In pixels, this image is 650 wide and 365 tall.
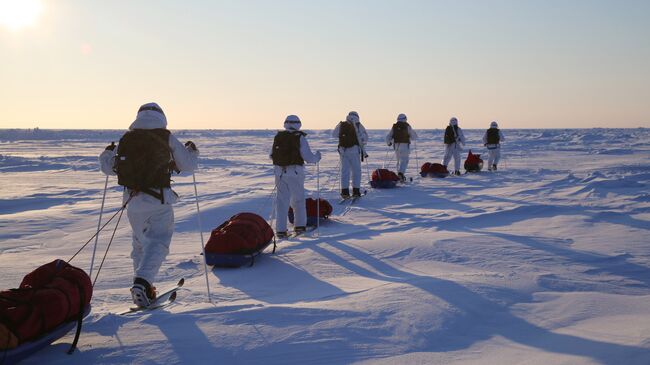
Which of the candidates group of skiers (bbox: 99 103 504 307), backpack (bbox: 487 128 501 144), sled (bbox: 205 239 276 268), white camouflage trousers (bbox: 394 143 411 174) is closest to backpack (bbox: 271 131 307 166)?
sled (bbox: 205 239 276 268)

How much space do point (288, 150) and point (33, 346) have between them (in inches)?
209

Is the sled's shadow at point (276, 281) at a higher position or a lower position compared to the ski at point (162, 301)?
lower

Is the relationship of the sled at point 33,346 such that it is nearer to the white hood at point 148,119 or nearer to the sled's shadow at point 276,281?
the sled's shadow at point 276,281

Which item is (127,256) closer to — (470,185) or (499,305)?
(499,305)

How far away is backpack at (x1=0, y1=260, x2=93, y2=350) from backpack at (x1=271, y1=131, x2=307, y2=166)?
4.58m

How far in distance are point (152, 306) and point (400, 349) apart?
2.35 m

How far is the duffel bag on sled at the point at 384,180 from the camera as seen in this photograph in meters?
13.9

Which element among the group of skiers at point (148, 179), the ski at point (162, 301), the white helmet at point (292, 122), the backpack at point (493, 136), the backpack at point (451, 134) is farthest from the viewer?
the backpack at point (493, 136)

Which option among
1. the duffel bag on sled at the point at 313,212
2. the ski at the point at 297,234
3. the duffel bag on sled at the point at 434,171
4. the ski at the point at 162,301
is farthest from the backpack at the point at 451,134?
the ski at the point at 162,301

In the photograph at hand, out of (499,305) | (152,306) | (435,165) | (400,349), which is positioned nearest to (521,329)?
(499,305)

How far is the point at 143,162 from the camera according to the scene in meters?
4.52

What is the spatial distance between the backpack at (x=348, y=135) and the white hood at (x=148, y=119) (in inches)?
313

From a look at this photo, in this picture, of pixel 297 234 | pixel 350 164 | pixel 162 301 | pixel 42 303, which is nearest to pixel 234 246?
pixel 162 301

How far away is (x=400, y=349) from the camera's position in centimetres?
307
